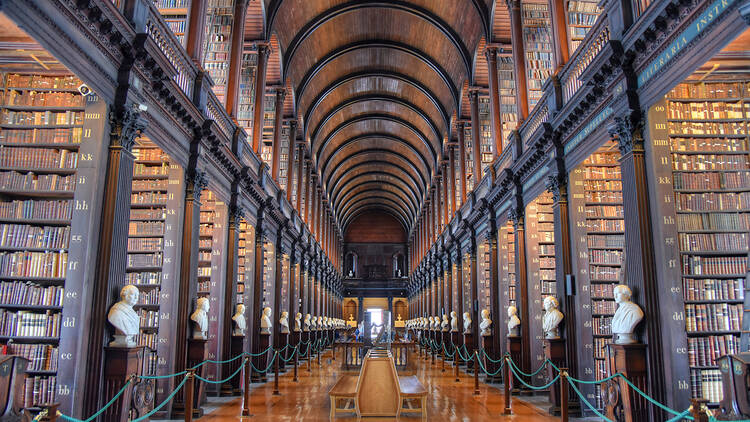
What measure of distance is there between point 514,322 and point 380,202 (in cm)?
3276

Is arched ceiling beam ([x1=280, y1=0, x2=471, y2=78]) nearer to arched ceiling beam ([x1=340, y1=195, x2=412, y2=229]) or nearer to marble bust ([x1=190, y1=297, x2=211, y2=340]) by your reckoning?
marble bust ([x1=190, y1=297, x2=211, y2=340])

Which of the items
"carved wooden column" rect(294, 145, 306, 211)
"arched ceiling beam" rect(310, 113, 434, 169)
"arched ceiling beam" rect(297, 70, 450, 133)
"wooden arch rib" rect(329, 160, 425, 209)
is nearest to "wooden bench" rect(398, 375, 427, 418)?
"carved wooden column" rect(294, 145, 306, 211)

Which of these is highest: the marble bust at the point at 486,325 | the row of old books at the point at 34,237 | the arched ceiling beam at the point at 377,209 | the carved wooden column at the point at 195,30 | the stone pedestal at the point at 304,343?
the arched ceiling beam at the point at 377,209

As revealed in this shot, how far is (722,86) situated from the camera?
629 cm

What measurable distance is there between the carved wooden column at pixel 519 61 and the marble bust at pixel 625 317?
5402mm

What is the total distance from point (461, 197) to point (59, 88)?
43.0ft

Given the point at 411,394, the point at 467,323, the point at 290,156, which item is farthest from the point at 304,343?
the point at 411,394

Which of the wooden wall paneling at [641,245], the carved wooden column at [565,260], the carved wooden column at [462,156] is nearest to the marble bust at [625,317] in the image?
the wooden wall paneling at [641,245]

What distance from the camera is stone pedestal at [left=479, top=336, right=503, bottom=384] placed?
1165cm

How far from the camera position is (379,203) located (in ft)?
141

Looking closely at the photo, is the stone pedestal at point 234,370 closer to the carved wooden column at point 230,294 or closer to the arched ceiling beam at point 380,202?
the carved wooden column at point 230,294

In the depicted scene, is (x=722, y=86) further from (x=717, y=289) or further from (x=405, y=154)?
(x=405, y=154)

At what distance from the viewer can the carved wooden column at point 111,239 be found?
5273 millimetres

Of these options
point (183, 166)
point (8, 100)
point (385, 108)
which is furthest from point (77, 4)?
point (385, 108)
